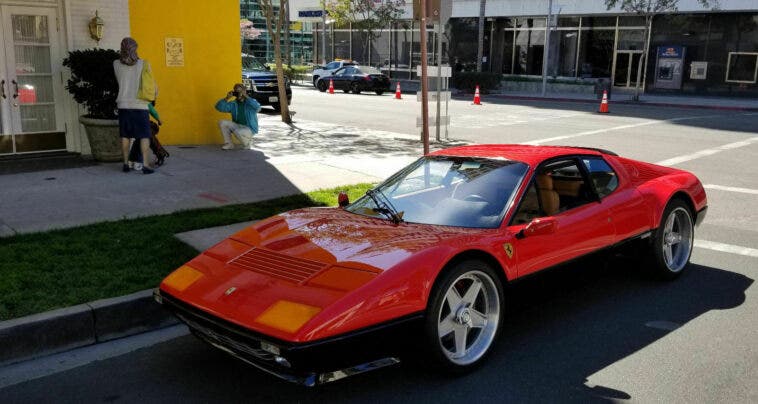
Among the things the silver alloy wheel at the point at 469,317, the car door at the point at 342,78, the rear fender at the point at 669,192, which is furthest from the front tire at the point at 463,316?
the car door at the point at 342,78

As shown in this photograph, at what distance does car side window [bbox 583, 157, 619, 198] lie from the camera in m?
5.39

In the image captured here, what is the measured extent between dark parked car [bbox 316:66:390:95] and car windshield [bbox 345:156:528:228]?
28.2m

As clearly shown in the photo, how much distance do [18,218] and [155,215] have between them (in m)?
1.46

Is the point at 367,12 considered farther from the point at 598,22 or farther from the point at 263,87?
the point at 263,87

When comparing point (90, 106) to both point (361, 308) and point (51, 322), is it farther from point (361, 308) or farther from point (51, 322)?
point (361, 308)

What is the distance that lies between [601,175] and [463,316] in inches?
85.2

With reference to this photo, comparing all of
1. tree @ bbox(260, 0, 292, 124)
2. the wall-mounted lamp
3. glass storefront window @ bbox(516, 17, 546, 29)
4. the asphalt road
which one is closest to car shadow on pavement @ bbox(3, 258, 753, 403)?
the asphalt road

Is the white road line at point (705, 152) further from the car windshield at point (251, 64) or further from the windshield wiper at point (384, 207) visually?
A: the car windshield at point (251, 64)

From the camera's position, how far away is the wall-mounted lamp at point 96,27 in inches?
451

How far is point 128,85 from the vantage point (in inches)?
396

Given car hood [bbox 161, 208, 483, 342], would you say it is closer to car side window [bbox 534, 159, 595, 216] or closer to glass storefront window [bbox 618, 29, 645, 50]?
car side window [bbox 534, 159, 595, 216]

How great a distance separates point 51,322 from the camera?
455cm

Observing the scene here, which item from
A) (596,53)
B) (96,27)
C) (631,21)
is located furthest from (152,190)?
(596,53)

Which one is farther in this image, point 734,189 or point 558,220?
point 734,189
